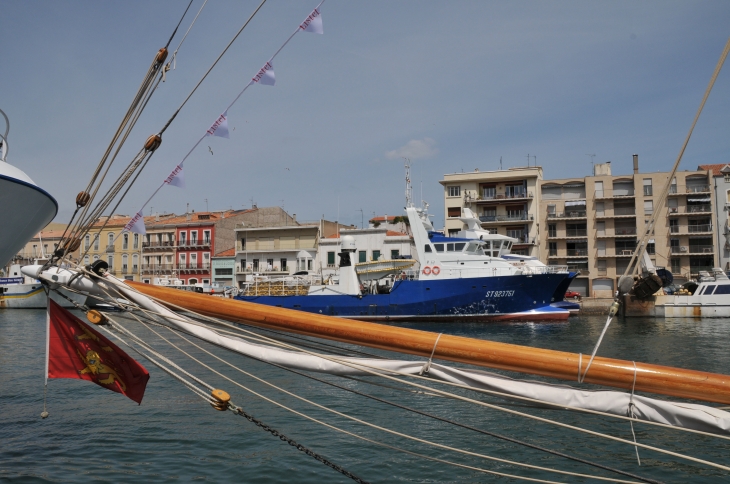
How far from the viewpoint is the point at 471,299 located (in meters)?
31.3

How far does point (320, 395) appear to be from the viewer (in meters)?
11.5

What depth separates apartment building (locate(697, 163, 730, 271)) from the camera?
168 feet

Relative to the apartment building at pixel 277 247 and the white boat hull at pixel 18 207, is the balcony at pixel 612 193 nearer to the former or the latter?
the apartment building at pixel 277 247

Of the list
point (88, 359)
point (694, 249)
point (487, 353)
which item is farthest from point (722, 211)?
point (88, 359)

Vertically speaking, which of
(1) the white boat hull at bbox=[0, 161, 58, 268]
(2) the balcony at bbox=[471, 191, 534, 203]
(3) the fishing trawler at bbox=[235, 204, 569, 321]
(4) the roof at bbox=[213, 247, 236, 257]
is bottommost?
(3) the fishing trawler at bbox=[235, 204, 569, 321]

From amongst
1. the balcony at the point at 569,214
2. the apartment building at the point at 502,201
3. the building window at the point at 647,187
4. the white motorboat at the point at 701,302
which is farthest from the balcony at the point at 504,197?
the white motorboat at the point at 701,302

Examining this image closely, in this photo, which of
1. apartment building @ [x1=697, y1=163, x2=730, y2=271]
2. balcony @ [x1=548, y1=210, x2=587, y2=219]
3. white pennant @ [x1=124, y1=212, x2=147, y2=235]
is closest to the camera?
white pennant @ [x1=124, y1=212, x2=147, y2=235]

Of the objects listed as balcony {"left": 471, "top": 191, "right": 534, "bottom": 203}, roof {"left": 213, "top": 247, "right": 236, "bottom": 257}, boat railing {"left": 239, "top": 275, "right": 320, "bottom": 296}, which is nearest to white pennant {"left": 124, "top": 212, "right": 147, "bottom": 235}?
boat railing {"left": 239, "top": 275, "right": 320, "bottom": 296}

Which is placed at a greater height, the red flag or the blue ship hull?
the red flag

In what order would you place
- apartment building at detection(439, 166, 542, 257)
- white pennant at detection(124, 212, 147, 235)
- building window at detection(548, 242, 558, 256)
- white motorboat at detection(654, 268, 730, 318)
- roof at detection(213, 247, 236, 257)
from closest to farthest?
white pennant at detection(124, 212, 147, 235) < white motorboat at detection(654, 268, 730, 318) < building window at detection(548, 242, 558, 256) < apartment building at detection(439, 166, 542, 257) < roof at detection(213, 247, 236, 257)

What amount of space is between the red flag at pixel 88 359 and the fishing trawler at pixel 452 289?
1041 inches

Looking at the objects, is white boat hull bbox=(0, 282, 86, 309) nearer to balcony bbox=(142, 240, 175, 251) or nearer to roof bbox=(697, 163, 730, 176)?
balcony bbox=(142, 240, 175, 251)

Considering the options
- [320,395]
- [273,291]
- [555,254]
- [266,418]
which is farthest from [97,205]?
[555,254]

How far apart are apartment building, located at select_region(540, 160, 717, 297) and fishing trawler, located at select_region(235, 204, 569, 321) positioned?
22.1 meters
